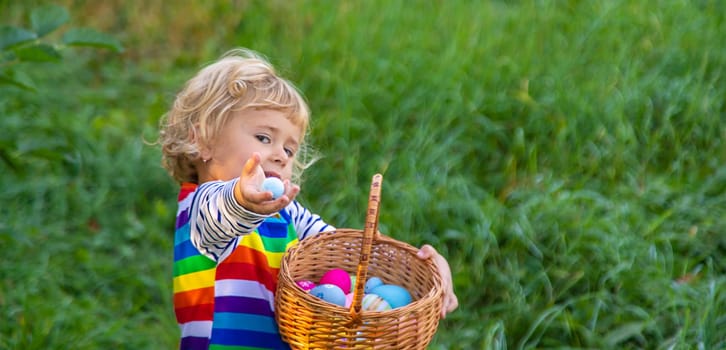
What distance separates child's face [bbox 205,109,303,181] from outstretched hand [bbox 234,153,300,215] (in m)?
0.29

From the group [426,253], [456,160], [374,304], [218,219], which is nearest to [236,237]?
[218,219]

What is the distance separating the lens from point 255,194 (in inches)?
64.8

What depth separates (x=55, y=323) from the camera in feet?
9.33

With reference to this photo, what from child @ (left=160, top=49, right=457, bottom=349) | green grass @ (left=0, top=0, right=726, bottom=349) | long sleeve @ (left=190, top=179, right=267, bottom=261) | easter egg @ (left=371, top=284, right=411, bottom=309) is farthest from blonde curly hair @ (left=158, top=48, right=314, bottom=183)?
green grass @ (left=0, top=0, right=726, bottom=349)

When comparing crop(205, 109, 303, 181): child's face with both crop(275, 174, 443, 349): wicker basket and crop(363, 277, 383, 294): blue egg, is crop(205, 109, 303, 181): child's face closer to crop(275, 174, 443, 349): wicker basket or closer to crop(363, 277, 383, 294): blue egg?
crop(275, 174, 443, 349): wicker basket

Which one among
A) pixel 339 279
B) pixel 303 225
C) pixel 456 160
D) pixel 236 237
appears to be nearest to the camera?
pixel 236 237

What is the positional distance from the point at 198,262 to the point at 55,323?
105 cm

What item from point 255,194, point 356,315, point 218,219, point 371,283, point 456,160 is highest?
point 255,194

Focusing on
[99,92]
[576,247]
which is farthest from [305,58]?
[576,247]

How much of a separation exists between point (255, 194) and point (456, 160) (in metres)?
1.94

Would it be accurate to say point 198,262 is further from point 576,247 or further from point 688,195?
point 688,195

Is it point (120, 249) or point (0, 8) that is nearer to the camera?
point (120, 249)

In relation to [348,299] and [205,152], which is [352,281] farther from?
[205,152]

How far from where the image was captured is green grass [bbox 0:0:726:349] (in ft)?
9.43
